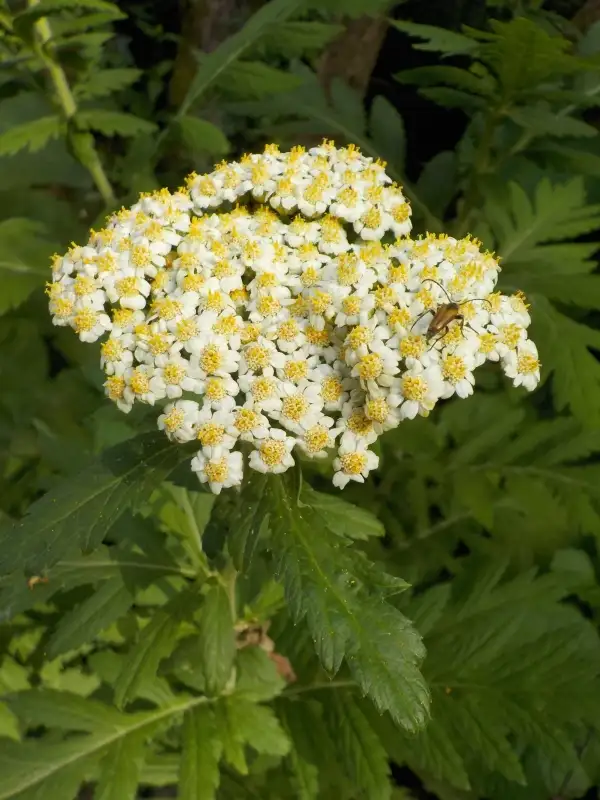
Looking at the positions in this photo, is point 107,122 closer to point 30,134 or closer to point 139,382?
point 30,134

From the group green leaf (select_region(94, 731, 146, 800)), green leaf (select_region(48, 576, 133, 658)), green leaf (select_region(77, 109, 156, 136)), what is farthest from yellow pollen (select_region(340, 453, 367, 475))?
green leaf (select_region(77, 109, 156, 136))

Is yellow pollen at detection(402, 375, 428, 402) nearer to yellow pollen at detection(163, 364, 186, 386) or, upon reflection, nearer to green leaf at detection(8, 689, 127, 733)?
yellow pollen at detection(163, 364, 186, 386)

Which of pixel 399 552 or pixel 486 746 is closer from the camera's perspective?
pixel 486 746

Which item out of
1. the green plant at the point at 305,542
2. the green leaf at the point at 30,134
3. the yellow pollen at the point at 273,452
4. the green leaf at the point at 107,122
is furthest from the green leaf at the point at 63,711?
the green leaf at the point at 107,122

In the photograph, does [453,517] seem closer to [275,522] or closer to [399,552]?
[399,552]

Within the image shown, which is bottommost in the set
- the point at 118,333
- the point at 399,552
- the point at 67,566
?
the point at 399,552

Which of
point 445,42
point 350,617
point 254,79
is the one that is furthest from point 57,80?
point 350,617

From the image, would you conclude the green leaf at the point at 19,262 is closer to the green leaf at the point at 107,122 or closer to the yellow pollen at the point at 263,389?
the green leaf at the point at 107,122

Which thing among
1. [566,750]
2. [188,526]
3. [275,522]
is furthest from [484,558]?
[275,522]
